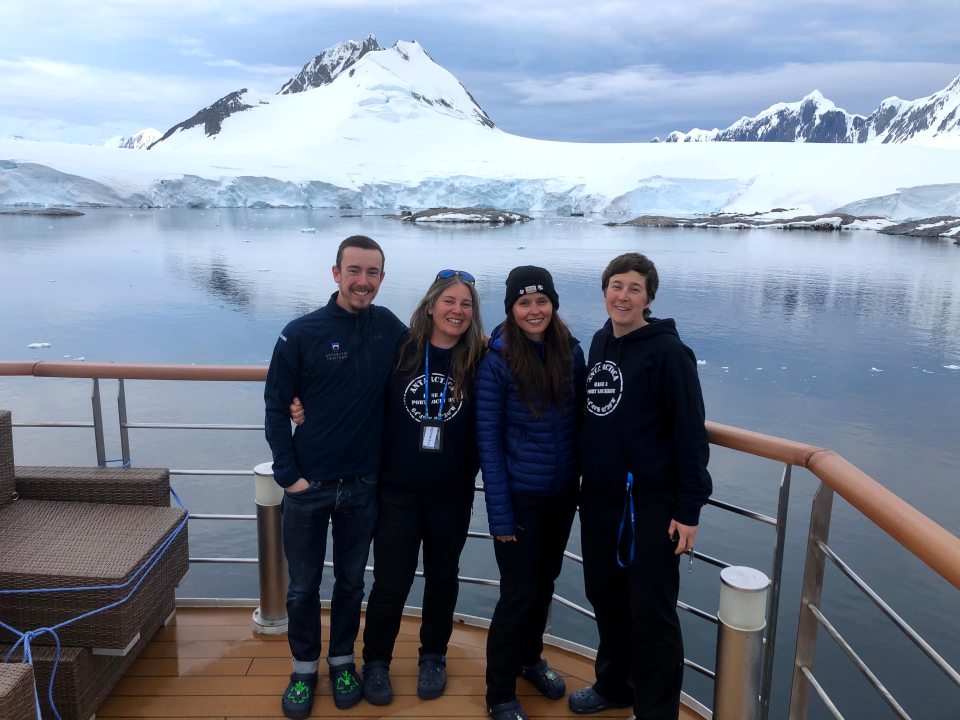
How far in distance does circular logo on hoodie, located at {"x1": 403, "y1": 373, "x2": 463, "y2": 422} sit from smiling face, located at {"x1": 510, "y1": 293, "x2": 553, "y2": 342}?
224 millimetres

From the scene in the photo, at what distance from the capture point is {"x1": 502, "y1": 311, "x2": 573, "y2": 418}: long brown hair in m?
1.65

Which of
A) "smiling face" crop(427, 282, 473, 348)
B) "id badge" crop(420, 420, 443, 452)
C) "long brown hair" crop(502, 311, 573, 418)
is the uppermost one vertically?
"smiling face" crop(427, 282, 473, 348)

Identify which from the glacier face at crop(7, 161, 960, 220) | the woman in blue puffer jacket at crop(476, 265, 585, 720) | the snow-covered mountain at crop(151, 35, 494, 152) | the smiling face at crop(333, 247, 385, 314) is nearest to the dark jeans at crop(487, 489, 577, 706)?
the woman in blue puffer jacket at crop(476, 265, 585, 720)

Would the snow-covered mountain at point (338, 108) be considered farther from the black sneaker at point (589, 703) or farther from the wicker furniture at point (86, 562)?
the black sneaker at point (589, 703)

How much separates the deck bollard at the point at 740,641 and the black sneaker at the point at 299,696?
37.8 inches

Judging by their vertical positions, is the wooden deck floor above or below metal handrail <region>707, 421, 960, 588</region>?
below

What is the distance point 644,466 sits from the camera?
5.22 ft

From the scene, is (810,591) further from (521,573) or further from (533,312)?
(533,312)

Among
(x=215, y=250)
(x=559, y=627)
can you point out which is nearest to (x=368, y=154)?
(x=215, y=250)

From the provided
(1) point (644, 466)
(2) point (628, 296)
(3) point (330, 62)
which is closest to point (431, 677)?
(1) point (644, 466)

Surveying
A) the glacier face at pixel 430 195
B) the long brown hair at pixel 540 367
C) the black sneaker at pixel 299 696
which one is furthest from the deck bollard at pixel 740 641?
the glacier face at pixel 430 195

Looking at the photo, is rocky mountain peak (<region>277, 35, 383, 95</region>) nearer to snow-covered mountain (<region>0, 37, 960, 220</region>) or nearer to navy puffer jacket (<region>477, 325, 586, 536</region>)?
snow-covered mountain (<region>0, 37, 960, 220</region>)

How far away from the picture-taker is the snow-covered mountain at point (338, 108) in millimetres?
74250

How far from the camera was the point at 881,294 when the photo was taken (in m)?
15.2
